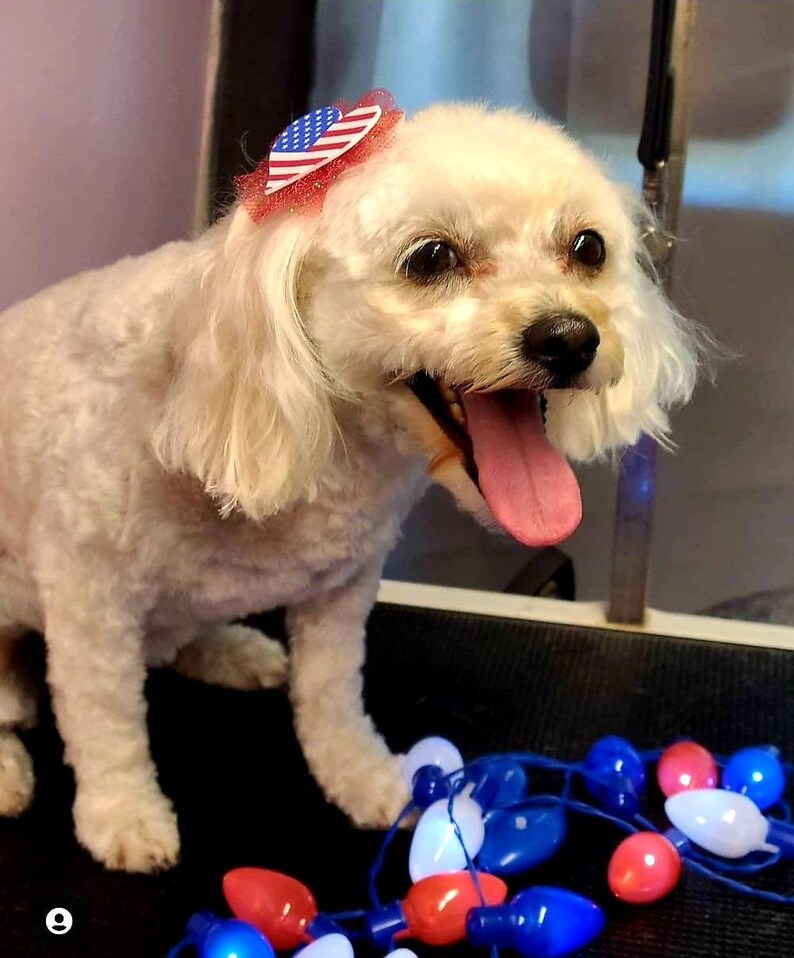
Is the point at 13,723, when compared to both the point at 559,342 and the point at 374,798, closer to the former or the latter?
the point at 374,798

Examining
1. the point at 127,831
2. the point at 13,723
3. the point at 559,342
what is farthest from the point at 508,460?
the point at 13,723

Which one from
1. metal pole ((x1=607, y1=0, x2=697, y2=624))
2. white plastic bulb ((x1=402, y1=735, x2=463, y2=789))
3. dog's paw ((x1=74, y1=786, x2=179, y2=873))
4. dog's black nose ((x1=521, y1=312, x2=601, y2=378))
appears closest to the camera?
dog's black nose ((x1=521, y1=312, x2=601, y2=378))

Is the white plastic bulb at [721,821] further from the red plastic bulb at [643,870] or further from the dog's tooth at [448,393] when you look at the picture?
the dog's tooth at [448,393]

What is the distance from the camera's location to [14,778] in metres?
1.03

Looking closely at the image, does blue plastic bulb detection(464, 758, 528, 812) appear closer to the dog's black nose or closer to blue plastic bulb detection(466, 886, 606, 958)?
blue plastic bulb detection(466, 886, 606, 958)

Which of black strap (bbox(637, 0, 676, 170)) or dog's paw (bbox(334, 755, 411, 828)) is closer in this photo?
dog's paw (bbox(334, 755, 411, 828))

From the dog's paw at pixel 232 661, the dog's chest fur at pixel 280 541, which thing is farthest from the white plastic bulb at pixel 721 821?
the dog's paw at pixel 232 661

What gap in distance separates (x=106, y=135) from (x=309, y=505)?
2.39 ft

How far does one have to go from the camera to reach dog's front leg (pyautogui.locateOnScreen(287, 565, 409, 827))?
40.9 inches

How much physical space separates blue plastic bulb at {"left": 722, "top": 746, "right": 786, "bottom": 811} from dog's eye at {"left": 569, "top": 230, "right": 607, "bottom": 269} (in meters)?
0.52

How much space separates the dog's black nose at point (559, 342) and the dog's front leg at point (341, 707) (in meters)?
0.36

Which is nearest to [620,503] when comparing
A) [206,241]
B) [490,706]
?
[490,706]

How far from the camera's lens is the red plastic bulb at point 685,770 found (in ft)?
3.42

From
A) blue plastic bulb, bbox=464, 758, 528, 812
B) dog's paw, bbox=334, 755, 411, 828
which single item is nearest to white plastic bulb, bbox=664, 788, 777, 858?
blue plastic bulb, bbox=464, 758, 528, 812
